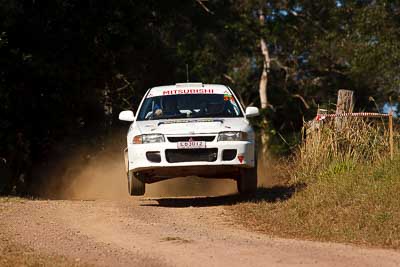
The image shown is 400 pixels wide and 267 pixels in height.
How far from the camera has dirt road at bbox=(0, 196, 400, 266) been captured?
27.0 ft

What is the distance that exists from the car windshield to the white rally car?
2cm

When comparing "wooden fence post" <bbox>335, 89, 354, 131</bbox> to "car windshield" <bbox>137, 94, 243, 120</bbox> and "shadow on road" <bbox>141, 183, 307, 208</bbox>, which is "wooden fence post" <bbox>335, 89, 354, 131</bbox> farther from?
"car windshield" <bbox>137, 94, 243, 120</bbox>

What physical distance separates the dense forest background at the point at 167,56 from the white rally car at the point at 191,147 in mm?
4015

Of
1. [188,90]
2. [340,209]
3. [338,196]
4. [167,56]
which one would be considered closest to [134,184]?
[188,90]

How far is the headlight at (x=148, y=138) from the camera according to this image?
12250 mm

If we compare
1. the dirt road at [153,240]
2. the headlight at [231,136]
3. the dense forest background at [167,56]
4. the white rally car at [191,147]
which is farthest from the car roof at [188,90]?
the dense forest background at [167,56]

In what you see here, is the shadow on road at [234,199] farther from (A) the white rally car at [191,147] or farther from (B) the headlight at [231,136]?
(B) the headlight at [231,136]

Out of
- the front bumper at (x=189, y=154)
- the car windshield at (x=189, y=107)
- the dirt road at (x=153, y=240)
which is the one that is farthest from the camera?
the car windshield at (x=189, y=107)

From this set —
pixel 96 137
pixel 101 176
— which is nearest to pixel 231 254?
pixel 101 176

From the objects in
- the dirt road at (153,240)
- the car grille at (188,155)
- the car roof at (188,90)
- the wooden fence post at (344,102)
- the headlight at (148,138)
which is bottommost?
the dirt road at (153,240)

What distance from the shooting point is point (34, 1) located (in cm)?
1844

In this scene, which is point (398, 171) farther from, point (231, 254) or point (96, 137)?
point (96, 137)

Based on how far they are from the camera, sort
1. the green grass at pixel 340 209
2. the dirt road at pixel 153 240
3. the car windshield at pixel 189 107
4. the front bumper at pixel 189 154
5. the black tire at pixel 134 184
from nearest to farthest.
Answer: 1. the dirt road at pixel 153 240
2. the green grass at pixel 340 209
3. the front bumper at pixel 189 154
4. the black tire at pixel 134 184
5. the car windshield at pixel 189 107

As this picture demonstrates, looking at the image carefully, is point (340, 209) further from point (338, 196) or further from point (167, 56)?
point (167, 56)
